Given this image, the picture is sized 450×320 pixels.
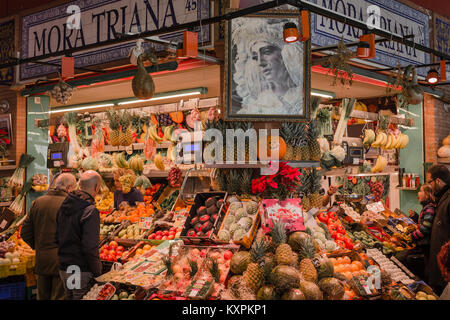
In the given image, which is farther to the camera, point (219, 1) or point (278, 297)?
point (219, 1)

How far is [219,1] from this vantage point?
18.2 ft

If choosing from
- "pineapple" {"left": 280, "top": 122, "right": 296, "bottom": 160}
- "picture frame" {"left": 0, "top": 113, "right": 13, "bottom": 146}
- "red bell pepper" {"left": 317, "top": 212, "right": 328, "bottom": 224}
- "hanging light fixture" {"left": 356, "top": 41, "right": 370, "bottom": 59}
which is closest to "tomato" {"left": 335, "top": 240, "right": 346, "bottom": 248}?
"red bell pepper" {"left": 317, "top": 212, "right": 328, "bottom": 224}

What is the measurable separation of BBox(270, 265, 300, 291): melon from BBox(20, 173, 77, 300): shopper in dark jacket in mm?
2368

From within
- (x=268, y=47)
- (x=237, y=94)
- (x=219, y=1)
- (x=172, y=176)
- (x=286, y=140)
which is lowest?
(x=172, y=176)

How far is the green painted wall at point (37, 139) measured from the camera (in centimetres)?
→ 791

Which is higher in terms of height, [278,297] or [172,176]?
[172,176]

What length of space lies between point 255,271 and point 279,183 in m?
1.39

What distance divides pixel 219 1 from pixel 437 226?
383 cm

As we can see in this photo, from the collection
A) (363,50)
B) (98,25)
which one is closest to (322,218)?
(363,50)

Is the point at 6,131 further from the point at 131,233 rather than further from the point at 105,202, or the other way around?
the point at 131,233

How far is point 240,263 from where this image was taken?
140 inches
